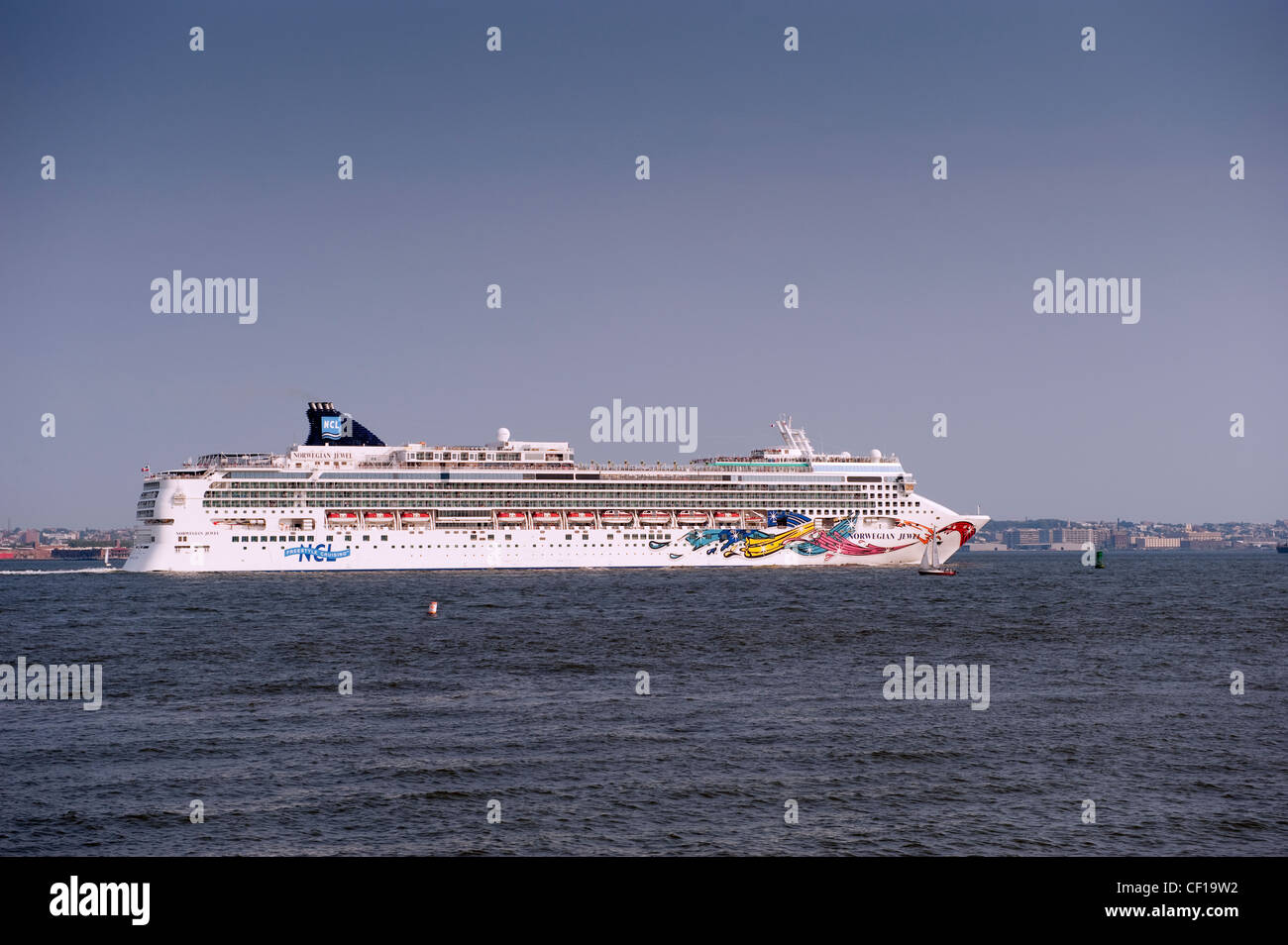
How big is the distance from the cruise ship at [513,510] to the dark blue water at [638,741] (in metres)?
48.7

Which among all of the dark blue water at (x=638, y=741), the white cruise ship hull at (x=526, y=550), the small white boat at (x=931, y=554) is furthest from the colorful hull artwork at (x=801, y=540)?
the dark blue water at (x=638, y=741)

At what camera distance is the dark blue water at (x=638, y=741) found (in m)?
19.0

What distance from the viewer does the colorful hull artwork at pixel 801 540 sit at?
113125 millimetres

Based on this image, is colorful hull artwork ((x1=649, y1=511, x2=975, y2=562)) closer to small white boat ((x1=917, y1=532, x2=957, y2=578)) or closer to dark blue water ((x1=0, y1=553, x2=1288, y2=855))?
small white boat ((x1=917, y1=532, x2=957, y2=578))

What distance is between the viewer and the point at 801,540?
116 m

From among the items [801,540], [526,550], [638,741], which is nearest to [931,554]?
[801,540]

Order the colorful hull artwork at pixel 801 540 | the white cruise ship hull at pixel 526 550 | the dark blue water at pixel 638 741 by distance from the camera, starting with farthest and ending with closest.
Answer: the colorful hull artwork at pixel 801 540 < the white cruise ship hull at pixel 526 550 < the dark blue water at pixel 638 741

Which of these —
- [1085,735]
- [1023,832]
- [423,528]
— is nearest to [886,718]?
[1085,735]

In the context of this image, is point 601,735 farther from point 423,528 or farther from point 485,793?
point 423,528

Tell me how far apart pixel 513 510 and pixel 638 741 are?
84.7 meters

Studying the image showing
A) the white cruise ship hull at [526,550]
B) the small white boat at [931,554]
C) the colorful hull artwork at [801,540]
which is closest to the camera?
the white cruise ship hull at [526,550]

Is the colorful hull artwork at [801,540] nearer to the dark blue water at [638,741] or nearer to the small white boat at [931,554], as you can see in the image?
the small white boat at [931,554]

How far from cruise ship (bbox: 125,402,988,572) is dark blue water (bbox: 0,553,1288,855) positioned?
4874cm

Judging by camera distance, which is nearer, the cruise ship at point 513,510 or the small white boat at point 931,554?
the cruise ship at point 513,510
